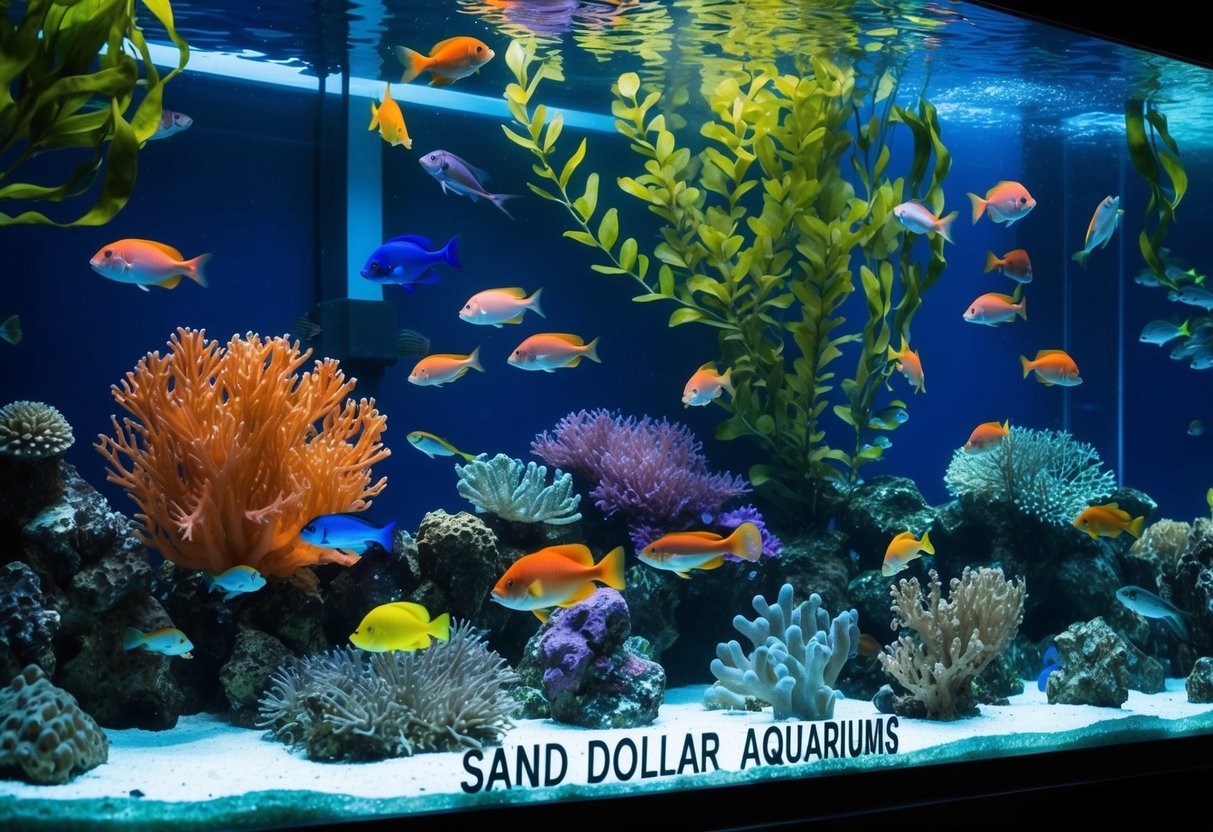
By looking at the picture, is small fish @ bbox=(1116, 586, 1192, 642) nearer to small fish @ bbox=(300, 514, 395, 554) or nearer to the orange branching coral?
small fish @ bbox=(300, 514, 395, 554)

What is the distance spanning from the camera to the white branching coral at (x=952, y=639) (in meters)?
4.97

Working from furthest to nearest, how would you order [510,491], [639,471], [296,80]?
[296,80] < [639,471] < [510,491]

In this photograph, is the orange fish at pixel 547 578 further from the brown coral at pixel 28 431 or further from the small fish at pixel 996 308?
the small fish at pixel 996 308

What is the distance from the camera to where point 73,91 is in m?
3.31

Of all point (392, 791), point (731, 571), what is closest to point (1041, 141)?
point (731, 571)

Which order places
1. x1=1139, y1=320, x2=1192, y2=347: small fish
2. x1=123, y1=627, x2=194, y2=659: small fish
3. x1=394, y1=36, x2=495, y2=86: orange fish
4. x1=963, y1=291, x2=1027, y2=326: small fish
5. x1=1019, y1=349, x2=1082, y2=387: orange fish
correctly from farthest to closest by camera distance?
1. x1=1139, y1=320, x2=1192, y2=347: small fish
2. x1=1019, y1=349, x2=1082, y2=387: orange fish
3. x1=963, y1=291, x2=1027, y2=326: small fish
4. x1=394, y1=36, x2=495, y2=86: orange fish
5. x1=123, y1=627, x2=194, y2=659: small fish

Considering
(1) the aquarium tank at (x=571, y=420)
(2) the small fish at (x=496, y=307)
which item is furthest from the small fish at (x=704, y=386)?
(2) the small fish at (x=496, y=307)

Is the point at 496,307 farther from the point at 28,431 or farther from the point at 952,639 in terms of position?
the point at 952,639

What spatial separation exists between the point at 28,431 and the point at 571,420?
365 centimetres

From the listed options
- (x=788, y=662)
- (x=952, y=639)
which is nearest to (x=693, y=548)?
(x=788, y=662)

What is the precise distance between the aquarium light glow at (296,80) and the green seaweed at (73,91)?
4572 millimetres

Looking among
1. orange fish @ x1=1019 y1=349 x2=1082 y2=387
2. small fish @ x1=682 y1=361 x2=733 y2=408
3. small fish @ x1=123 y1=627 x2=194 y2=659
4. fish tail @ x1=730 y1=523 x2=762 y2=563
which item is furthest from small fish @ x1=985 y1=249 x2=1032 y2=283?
small fish @ x1=123 y1=627 x2=194 y2=659

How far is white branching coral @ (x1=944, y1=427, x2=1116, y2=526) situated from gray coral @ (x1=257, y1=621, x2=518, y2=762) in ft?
14.4

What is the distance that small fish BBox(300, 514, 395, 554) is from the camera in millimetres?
3744
